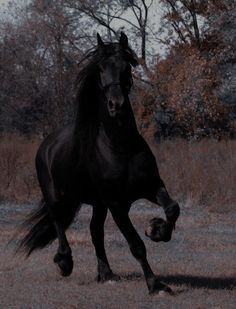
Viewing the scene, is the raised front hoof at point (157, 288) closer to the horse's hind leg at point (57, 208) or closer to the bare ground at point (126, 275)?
the bare ground at point (126, 275)

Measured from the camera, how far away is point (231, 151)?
21953mm

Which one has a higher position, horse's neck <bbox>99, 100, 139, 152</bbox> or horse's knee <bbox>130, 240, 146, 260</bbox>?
horse's neck <bbox>99, 100, 139, 152</bbox>

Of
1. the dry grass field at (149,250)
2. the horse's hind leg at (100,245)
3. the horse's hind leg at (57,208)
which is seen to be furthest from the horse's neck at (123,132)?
the horse's hind leg at (57,208)

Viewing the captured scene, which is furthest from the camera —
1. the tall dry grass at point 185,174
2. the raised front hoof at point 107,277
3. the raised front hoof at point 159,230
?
the tall dry grass at point 185,174

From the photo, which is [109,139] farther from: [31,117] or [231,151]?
[31,117]

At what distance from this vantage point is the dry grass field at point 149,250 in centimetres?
745

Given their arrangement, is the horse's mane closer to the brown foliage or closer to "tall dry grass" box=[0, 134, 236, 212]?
"tall dry grass" box=[0, 134, 236, 212]

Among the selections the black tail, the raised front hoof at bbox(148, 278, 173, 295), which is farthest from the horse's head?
the black tail

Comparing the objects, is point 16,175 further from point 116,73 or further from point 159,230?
point 159,230

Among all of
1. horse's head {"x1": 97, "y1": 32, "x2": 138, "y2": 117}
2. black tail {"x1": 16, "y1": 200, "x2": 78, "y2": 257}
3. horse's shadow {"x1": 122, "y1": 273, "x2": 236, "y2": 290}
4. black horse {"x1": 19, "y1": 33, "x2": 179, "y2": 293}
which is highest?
horse's head {"x1": 97, "y1": 32, "x2": 138, "y2": 117}

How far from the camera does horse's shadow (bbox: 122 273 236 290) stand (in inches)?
321

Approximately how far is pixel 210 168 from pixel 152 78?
18581 mm

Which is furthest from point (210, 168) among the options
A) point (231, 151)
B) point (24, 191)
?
point (24, 191)

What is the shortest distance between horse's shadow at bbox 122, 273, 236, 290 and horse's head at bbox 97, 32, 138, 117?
2.03 metres
